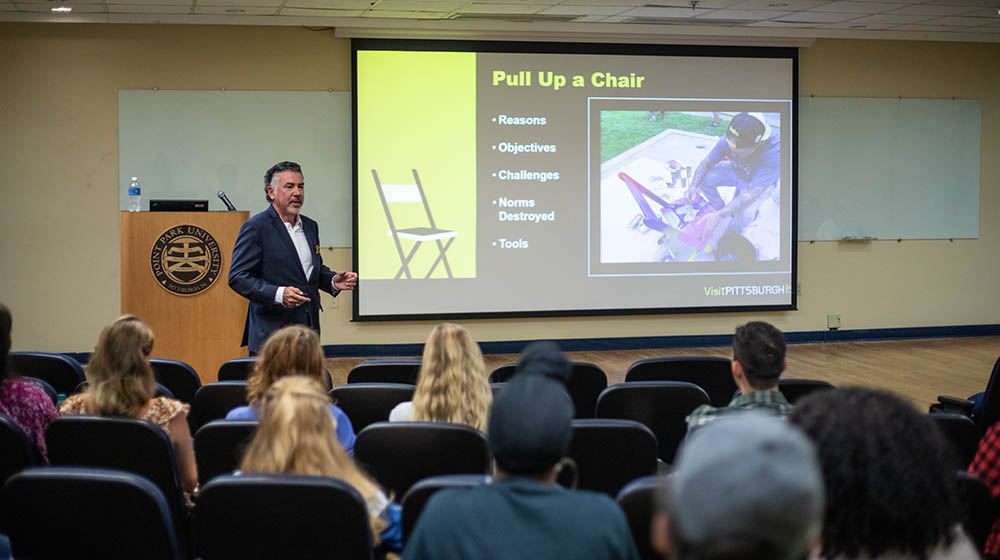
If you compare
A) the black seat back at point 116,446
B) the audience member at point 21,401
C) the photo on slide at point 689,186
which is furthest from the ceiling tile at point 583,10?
the black seat back at point 116,446

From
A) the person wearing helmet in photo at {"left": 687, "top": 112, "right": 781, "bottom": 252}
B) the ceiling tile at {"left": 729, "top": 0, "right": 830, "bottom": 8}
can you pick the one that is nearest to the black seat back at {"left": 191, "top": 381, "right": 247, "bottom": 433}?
the ceiling tile at {"left": 729, "top": 0, "right": 830, "bottom": 8}

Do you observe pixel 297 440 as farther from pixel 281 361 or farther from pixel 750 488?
pixel 750 488

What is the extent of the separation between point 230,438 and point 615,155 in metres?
7.28

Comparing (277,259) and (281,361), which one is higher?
(277,259)

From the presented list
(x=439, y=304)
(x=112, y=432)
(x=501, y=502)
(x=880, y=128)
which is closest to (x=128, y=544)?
(x=112, y=432)

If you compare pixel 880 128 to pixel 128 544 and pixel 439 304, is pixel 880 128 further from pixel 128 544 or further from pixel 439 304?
pixel 128 544

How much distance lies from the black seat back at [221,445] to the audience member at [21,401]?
1.85ft

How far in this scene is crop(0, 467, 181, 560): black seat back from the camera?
2152 mm

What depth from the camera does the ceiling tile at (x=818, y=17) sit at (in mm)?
8898

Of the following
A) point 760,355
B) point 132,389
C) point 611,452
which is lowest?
point 611,452

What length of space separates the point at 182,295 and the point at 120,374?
131 inches

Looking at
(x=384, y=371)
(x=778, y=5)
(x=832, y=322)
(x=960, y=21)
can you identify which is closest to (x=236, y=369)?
(x=384, y=371)

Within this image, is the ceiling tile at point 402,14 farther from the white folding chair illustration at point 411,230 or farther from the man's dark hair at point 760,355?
the man's dark hair at point 760,355

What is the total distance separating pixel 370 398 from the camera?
372cm
